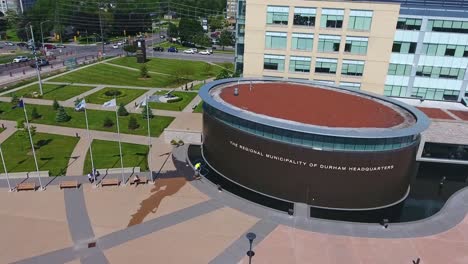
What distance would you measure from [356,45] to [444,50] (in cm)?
1256

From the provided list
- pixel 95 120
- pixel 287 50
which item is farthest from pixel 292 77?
pixel 95 120

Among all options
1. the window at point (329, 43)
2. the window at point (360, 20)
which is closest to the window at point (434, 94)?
the window at point (360, 20)

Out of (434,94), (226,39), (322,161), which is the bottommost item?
(322,161)

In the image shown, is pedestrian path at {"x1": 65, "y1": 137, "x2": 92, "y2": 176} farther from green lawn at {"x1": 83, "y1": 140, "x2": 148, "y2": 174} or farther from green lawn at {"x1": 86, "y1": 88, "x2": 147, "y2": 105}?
green lawn at {"x1": 86, "y1": 88, "x2": 147, "y2": 105}

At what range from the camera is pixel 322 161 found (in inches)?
1261

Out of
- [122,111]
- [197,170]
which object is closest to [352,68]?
[197,170]

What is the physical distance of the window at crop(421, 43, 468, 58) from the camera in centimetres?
5231

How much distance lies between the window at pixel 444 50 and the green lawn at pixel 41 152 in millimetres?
51152

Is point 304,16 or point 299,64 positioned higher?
point 304,16

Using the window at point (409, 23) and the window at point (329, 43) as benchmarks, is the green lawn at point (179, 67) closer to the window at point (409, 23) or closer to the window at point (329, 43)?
the window at point (329, 43)

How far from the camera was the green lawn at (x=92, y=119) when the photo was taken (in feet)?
166

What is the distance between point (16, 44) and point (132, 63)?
59515 millimetres

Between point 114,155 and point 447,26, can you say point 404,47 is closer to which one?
point 447,26

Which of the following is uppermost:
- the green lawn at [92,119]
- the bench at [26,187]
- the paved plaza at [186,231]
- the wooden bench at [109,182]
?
the green lawn at [92,119]
